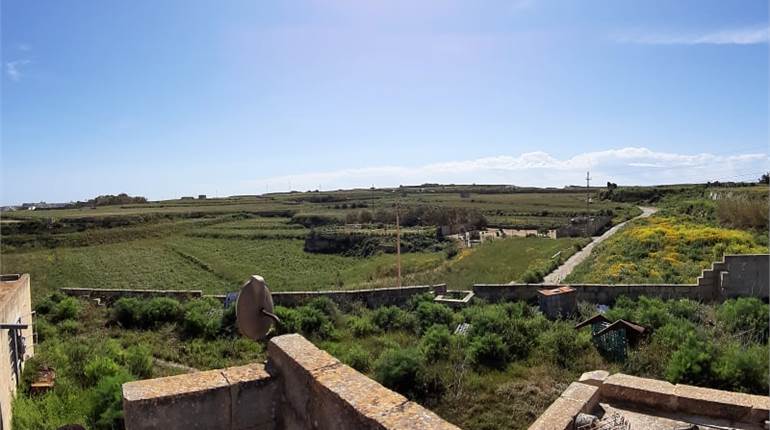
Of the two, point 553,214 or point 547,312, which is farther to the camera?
point 553,214

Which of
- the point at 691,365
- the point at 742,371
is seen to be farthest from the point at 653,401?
the point at 742,371

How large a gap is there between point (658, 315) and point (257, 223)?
238 feet

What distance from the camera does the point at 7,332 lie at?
10.5m

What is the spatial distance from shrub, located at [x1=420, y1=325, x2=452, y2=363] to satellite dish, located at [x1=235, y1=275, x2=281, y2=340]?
7.06 meters

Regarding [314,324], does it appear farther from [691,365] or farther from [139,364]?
[691,365]

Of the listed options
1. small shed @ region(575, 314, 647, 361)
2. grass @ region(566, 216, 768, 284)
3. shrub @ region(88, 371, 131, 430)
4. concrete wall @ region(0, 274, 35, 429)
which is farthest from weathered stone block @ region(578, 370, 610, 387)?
grass @ region(566, 216, 768, 284)

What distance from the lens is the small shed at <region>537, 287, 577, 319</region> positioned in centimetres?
1505

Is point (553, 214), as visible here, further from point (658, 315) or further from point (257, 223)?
point (658, 315)

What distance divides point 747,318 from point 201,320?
15022 mm

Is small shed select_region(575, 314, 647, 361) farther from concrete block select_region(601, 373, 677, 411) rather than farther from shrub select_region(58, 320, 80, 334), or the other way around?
shrub select_region(58, 320, 80, 334)

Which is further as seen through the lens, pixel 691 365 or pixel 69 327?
pixel 69 327

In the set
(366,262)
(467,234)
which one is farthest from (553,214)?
(366,262)

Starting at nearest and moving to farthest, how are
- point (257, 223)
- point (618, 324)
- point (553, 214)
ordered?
point (618, 324), point (553, 214), point (257, 223)

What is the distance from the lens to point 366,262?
152 feet
